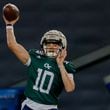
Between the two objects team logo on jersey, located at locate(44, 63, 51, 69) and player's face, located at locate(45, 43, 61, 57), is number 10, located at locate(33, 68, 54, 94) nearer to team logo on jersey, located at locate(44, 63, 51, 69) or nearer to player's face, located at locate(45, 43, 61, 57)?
team logo on jersey, located at locate(44, 63, 51, 69)

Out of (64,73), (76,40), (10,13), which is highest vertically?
(10,13)

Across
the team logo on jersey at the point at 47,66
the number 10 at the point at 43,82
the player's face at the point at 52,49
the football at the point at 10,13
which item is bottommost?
the number 10 at the point at 43,82

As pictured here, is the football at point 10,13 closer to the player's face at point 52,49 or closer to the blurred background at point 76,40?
the player's face at point 52,49

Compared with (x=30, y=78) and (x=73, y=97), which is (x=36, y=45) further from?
(x=30, y=78)

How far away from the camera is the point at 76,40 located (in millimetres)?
9102

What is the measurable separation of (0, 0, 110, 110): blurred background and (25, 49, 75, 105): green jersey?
3.14 metres

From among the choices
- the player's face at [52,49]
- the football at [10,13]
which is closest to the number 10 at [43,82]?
the player's face at [52,49]

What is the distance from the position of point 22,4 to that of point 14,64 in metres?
0.66

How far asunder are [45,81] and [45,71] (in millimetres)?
70

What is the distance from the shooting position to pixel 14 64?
30.0ft

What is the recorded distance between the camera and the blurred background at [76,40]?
905cm

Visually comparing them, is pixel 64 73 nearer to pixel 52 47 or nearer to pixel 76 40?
pixel 52 47

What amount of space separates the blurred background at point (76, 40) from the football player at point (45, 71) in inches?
124

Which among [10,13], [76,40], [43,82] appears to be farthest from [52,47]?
[76,40]
